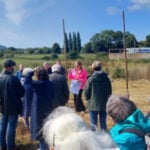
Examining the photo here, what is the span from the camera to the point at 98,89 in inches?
299

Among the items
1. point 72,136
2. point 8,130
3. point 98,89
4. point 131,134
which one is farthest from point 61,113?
point 98,89

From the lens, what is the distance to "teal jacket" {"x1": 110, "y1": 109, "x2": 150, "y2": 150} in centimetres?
311

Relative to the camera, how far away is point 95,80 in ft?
24.7

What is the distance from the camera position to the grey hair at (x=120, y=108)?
10.5 feet

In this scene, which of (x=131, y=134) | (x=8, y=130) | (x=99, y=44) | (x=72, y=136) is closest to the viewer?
(x=72, y=136)

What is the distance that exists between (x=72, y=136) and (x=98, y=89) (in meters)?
5.56

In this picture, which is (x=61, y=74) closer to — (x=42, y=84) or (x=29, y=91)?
(x=29, y=91)

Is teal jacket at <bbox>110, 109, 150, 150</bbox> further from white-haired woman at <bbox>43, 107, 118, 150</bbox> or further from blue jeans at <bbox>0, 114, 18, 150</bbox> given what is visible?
blue jeans at <bbox>0, 114, 18, 150</bbox>

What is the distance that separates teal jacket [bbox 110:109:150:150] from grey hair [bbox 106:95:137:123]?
0.13ft

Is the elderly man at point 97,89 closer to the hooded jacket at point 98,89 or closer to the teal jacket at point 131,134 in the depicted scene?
the hooded jacket at point 98,89

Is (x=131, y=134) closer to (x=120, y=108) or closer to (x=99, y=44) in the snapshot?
(x=120, y=108)

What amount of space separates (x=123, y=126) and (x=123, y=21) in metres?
8.56

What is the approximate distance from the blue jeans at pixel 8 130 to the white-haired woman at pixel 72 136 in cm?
503

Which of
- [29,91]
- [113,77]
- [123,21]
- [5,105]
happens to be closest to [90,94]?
[29,91]
